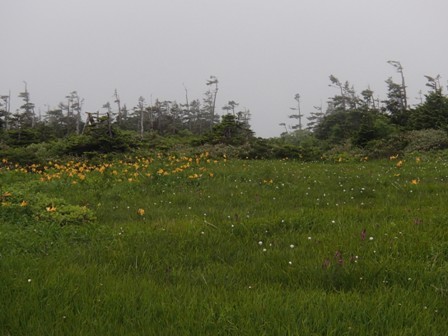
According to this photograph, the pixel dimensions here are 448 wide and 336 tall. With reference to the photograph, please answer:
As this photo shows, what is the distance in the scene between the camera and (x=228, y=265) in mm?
4039

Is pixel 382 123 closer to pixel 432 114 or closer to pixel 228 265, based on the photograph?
pixel 432 114

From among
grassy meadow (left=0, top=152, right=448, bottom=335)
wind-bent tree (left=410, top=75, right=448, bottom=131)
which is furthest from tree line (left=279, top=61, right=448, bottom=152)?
grassy meadow (left=0, top=152, right=448, bottom=335)

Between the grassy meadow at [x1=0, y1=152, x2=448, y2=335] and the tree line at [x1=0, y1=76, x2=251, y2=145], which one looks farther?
the tree line at [x1=0, y1=76, x2=251, y2=145]

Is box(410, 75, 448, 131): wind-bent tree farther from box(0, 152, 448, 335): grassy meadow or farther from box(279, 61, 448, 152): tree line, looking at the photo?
box(0, 152, 448, 335): grassy meadow

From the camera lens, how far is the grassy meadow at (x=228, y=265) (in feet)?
9.00

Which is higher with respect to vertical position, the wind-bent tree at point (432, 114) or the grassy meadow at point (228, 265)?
the wind-bent tree at point (432, 114)

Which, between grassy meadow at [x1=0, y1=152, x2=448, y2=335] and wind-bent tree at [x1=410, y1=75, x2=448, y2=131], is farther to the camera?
wind-bent tree at [x1=410, y1=75, x2=448, y2=131]

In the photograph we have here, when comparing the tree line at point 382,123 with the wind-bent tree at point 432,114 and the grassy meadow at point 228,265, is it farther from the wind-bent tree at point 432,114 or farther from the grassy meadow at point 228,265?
the grassy meadow at point 228,265

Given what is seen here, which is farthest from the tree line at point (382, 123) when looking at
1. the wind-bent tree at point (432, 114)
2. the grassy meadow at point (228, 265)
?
the grassy meadow at point (228, 265)

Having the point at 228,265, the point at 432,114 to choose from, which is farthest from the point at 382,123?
the point at 228,265

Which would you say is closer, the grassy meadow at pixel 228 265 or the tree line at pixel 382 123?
the grassy meadow at pixel 228 265

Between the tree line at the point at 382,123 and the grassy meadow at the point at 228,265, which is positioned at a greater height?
the tree line at the point at 382,123

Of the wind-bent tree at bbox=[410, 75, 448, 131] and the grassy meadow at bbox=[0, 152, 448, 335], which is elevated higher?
the wind-bent tree at bbox=[410, 75, 448, 131]

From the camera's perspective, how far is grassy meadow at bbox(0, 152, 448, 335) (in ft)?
9.00
